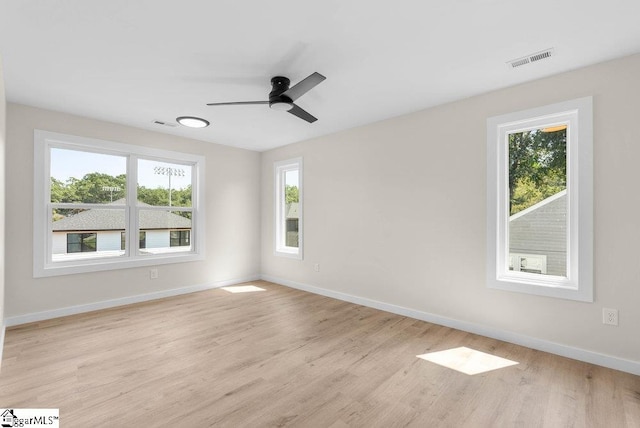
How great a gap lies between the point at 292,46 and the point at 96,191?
11.1 ft

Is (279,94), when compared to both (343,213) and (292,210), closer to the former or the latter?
(343,213)

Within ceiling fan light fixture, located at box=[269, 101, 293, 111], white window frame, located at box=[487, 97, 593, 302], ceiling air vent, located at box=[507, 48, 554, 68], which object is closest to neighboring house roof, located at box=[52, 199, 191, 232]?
ceiling fan light fixture, located at box=[269, 101, 293, 111]

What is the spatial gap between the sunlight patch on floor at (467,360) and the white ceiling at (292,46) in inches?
98.2

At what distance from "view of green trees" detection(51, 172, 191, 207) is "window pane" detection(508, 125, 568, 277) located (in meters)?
4.64

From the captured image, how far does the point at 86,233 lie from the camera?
3.85 meters

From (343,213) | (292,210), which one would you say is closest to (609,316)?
(343,213)

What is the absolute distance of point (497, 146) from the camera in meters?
2.97

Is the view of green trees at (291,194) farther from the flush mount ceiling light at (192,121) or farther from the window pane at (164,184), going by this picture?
the flush mount ceiling light at (192,121)

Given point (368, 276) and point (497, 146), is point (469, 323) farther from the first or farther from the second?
point (497, 146)

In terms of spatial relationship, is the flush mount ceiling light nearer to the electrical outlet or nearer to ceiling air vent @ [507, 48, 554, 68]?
ceiling air vent @ [507, 48, 554, 68]

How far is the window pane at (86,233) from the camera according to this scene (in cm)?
364

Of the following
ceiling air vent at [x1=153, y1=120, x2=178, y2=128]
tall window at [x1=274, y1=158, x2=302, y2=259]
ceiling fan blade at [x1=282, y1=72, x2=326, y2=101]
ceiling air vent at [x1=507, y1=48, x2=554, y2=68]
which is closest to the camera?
ceiling fan blade at [x1=282, y1=72, x2=326, y2=101]

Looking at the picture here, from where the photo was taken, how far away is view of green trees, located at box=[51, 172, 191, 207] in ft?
12.0

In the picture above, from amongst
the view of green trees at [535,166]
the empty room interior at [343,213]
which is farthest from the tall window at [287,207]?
the view of green trees at [535,166]
